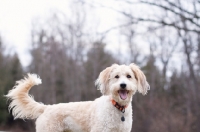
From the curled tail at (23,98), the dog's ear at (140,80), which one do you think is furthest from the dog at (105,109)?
the curled tail at (23,98)

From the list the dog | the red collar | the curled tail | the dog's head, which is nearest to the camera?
the dog's head

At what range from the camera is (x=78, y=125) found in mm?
5543

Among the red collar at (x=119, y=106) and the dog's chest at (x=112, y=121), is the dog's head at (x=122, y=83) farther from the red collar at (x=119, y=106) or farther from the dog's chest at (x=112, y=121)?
the dog's chest at (x=112, y=121)

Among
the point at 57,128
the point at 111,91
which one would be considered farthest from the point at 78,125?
the point at 111,91

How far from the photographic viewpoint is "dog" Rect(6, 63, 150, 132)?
5113 millimetres

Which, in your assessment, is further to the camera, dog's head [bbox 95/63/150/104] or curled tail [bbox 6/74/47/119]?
curled tail [bbox 6/74/47/119]

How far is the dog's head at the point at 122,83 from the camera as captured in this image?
5011mm

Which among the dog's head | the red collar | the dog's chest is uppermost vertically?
the dog's head

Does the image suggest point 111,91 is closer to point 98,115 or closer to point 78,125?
point 98,115

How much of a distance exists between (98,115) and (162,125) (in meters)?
19.2

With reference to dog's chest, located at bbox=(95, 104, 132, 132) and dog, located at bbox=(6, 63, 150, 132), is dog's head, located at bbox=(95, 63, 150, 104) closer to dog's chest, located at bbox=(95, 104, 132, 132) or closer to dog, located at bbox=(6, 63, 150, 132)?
dog, located at bbox=(6, 63, 150, 132)

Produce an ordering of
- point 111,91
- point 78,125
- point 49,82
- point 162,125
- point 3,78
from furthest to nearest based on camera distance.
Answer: point 49,82 < point 3,78 < point 162,125 < point 78,125 < point 111,91

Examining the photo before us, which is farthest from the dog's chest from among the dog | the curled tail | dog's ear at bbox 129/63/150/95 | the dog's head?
the curled tail

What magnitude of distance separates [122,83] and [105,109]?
1.85 ft
